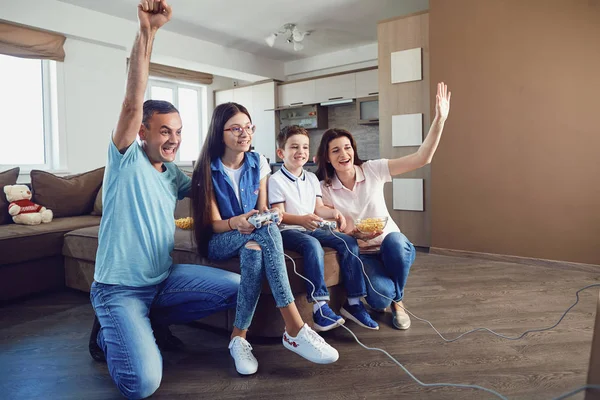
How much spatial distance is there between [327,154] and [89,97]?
3.95 metres

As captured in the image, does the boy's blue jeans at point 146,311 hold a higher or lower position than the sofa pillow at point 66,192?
lower

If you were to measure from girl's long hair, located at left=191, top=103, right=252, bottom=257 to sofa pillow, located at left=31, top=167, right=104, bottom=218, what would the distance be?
2.16m

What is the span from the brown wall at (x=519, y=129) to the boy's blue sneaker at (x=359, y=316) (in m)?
2.09

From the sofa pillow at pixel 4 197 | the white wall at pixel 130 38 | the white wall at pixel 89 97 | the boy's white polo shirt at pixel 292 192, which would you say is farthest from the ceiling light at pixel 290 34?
the boy's white polo shirt at pixel 292 192

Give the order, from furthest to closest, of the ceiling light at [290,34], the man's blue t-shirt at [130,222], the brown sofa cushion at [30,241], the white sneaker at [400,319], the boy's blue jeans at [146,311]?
the ceiling light at [290,34] < the brown sofa cushion at [30,241] < the white sneaker at [400,319] < the man's blue t-shirt at [130,222] < the boy's blue jeans at [146,311]

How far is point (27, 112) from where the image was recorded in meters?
4.99

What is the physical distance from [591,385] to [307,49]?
639 cm

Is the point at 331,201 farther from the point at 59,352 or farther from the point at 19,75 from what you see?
the point at 19,75

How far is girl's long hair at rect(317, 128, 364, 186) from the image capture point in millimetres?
2299

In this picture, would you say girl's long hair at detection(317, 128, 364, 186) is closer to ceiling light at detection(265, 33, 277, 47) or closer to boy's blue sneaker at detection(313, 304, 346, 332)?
boy's blue sneaker at detection(313, 304, 346, 332)

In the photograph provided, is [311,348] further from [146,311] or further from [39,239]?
[39,239]

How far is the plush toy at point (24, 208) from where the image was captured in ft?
10.1

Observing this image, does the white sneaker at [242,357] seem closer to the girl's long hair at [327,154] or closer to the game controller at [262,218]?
the game controller at [262,218]

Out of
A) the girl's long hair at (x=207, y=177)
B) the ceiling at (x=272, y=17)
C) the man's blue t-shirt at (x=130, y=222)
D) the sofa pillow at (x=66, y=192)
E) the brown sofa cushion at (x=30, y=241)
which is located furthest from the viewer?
the ceiling at (x=272, y=17)
